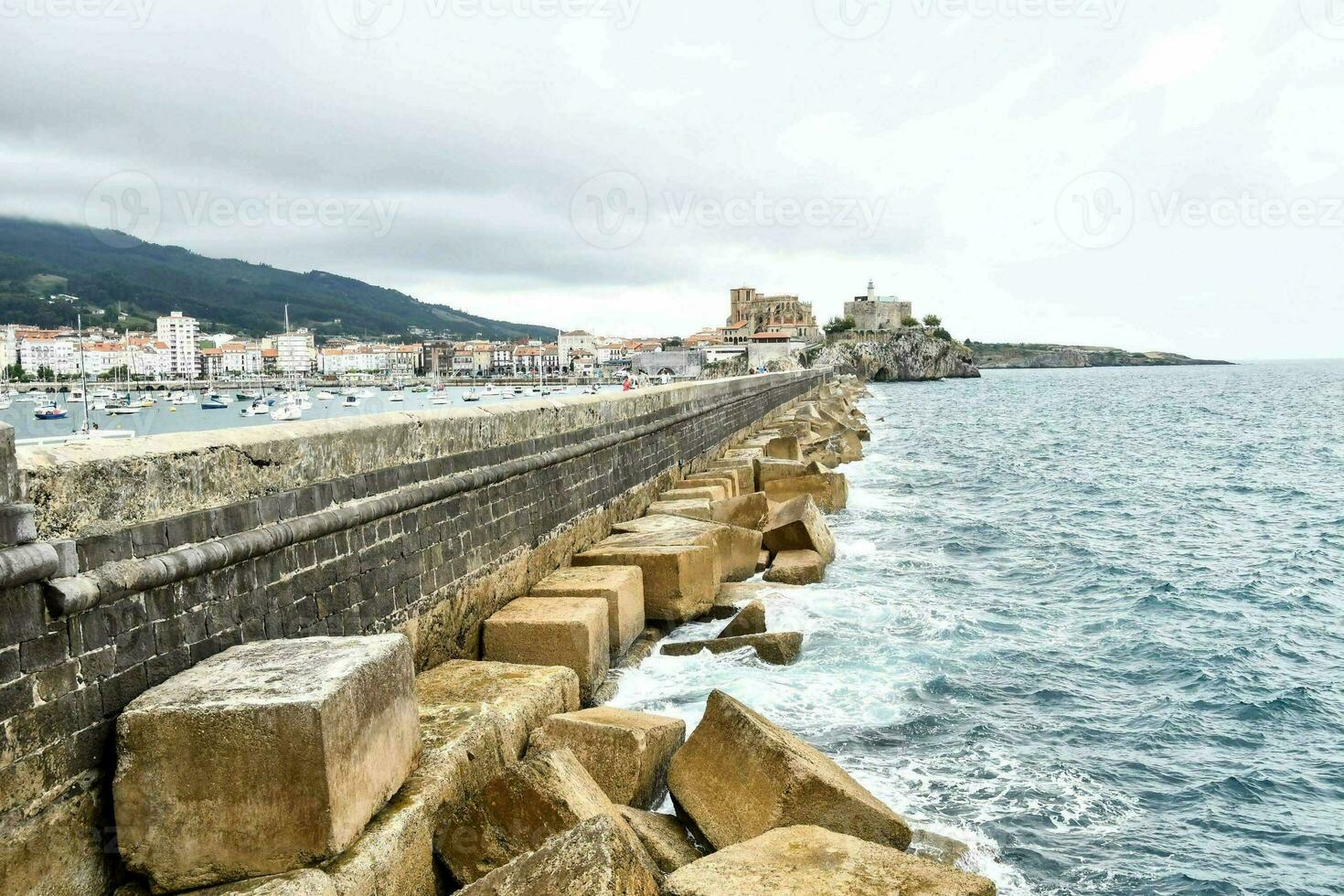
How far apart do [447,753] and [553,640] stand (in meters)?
2.16

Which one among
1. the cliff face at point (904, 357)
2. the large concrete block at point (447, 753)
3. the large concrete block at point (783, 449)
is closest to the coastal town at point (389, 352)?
the cliff face at point (904, 357)

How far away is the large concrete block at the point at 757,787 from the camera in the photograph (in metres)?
4.48

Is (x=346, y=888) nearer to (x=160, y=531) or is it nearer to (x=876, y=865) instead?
(x=160, y=531)

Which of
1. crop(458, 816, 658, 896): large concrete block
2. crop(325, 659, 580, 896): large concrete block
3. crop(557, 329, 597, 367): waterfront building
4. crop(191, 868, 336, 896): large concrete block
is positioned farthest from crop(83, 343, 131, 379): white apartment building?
crop(458, 816, 658, 896): large concrete block

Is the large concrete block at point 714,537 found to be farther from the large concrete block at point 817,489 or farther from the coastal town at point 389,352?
the coastal town at point 389,352

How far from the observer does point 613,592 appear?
750 centimetres

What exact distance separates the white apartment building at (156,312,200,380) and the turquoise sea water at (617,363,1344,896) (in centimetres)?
10540

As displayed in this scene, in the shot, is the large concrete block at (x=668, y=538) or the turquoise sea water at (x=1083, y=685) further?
the large concrete block at (x=668, y=538)

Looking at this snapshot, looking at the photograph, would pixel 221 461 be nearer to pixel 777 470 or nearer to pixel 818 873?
pixel 818 873

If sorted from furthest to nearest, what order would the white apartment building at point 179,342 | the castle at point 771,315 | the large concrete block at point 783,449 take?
the castle at point 771,315, the white apartment building at point 179,342, the large concrete block at point 783,449

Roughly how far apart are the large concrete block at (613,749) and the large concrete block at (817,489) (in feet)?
33.6

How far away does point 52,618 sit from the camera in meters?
3.37

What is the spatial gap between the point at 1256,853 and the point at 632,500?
25.4 ft

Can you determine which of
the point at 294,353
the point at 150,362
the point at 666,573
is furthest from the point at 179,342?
the point at 666,573
